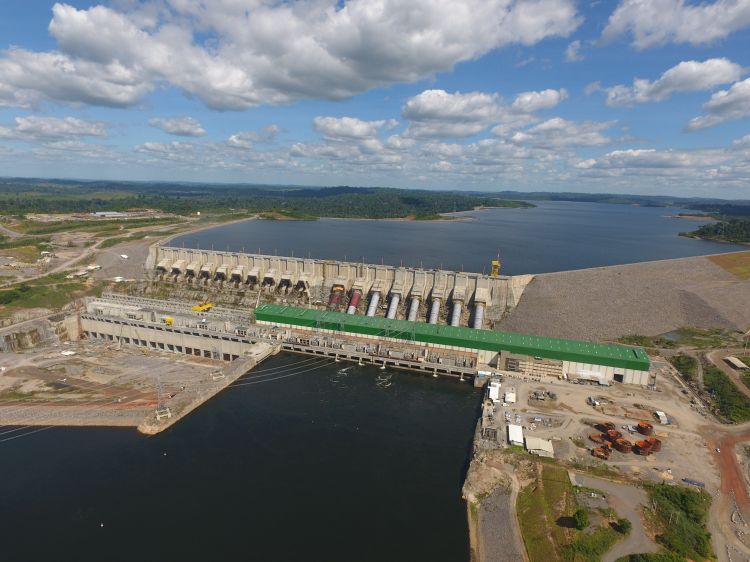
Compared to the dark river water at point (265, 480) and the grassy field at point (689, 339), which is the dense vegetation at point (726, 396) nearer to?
the grassy field at point (689, 339)

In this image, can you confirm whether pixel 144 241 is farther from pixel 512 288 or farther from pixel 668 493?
pixel 668 493

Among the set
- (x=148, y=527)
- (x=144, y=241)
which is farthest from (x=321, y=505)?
(x=144, y=241)

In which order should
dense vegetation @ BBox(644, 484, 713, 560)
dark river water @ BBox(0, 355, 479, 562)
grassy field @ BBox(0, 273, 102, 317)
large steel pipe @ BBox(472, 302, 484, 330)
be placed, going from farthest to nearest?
grassy field @ BBox(0, 273, 102, 317)
large steel pipe @ BBox(472, 302, 484, 330)
dark river water @ BBox(0, 355, 479, 562)
dense vegetation @ BBox(644, 484, 713, 560)

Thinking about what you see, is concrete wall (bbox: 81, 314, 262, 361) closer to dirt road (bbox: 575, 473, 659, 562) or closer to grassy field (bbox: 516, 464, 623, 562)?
grassy field (bbox: 516, 464, 623, 562)

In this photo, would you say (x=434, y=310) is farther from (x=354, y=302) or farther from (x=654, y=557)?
(x=654, y=557)

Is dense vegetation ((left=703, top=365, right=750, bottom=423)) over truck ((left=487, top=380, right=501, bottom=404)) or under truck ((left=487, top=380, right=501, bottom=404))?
over

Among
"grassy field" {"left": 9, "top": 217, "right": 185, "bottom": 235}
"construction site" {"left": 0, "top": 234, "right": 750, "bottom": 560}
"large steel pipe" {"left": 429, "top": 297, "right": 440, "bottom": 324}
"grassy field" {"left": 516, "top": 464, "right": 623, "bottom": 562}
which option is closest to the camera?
"grassy field" {"left": 516, "top": 464, "right": 623, "bottom": 562}

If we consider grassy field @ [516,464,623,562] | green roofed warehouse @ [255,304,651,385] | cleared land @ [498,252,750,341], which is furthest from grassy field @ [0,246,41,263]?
grassy field @ [516,464,623,562]

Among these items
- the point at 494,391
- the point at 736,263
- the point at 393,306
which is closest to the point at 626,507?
the point at 494,391
